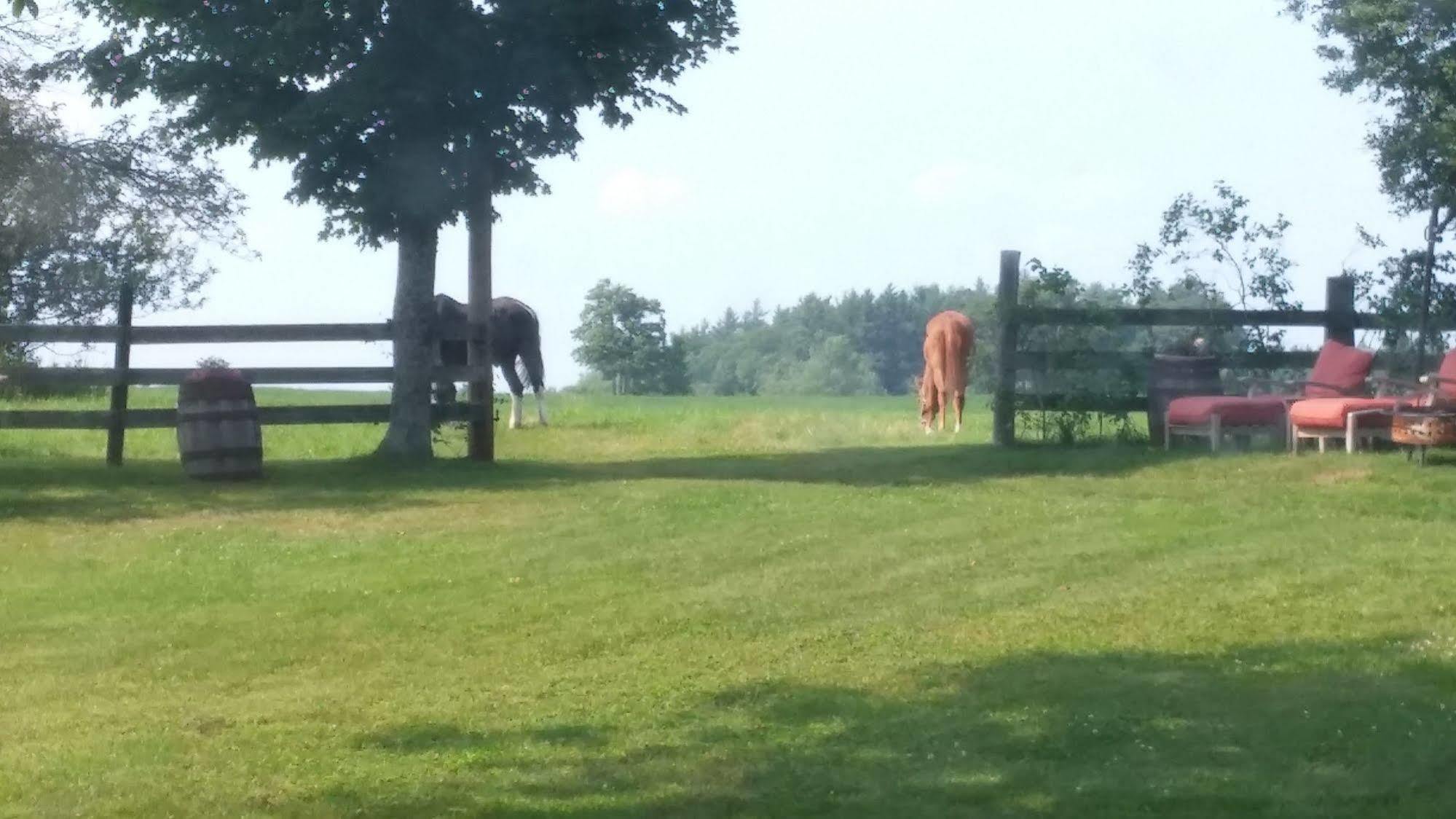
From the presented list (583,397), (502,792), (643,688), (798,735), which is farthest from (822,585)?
(583,397)

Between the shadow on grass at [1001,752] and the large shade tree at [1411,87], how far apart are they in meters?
11.1

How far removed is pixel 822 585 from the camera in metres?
10.1

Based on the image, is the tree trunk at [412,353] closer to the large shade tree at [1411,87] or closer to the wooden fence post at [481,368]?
the wooden fence post at [481,368]

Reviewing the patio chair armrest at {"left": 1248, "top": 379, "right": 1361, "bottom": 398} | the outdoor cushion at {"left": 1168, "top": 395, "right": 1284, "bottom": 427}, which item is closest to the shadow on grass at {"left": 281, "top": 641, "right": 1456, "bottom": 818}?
the outdoor cushion at {"left": 1168, "top": 395, "right": 1284, "bottom": 427}

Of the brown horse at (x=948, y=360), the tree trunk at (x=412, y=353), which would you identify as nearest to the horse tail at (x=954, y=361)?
the brown horse at (x=948, y=360)

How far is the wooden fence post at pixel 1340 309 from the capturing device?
1822cm

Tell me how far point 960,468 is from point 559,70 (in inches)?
206

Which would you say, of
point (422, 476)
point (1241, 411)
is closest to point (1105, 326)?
point (1241, 411)

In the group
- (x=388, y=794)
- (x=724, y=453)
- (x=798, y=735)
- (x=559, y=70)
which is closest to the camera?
(x=388, y=794)

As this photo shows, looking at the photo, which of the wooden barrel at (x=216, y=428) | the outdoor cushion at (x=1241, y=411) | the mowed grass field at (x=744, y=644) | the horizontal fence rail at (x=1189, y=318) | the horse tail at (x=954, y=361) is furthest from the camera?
the horse tail at (x=954, y=361)

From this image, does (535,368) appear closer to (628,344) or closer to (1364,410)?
(1364,410)

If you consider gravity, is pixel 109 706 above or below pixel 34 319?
below

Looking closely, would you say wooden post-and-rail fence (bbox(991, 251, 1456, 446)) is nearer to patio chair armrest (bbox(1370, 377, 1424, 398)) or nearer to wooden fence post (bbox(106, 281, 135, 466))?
patio chair armrest (bbox(1370, 377, 1424, 398))

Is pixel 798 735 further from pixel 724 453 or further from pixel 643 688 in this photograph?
pixel 724 453
